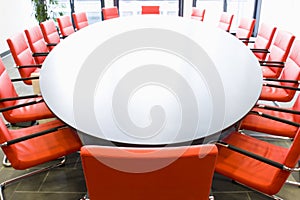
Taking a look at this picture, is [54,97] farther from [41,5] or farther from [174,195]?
[41,5]

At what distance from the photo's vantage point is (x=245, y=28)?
11.0 feet

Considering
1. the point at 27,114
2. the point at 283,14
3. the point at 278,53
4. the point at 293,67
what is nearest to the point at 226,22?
the point at 283,14

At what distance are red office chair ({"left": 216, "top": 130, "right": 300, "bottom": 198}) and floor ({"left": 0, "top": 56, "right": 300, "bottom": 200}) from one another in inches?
16.6

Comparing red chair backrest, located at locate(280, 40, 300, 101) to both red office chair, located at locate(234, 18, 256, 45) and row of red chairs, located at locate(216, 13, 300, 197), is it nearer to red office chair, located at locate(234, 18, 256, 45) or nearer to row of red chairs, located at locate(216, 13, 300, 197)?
row of red chairs, located at locate(216, 13, 300, 197)

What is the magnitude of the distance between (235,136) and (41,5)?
4872mm

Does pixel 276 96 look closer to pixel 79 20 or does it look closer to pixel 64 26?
pixel 64 26

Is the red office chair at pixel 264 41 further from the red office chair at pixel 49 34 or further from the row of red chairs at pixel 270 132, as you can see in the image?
the red office chair at pixel 49 34

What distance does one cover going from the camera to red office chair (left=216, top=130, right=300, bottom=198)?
1286mm

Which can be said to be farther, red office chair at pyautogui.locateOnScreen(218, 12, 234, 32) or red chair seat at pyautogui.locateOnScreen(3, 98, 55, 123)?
red office chair at pyautogui.locateOnScreen(218, 12, 234, 32)

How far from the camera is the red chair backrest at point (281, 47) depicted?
2347 mm

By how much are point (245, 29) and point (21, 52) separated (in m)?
2.55

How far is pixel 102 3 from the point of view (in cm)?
641

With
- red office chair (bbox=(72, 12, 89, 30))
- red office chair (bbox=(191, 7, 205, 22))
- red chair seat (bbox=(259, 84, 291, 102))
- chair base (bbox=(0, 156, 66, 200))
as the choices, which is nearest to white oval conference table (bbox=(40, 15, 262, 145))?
red chair seat (bbox=(259, 84, 291, 102))

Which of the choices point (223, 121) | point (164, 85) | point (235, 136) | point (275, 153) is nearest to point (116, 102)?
point (164, 85)
